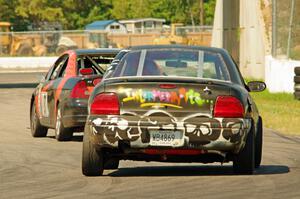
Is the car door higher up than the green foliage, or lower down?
higher up

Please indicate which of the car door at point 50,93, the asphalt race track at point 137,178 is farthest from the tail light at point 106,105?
the car door at point 50,93

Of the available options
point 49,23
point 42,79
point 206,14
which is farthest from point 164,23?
point 42,79

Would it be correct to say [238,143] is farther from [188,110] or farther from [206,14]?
[206,14]

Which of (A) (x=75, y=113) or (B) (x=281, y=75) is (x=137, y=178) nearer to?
(A) (x=75, y=113)

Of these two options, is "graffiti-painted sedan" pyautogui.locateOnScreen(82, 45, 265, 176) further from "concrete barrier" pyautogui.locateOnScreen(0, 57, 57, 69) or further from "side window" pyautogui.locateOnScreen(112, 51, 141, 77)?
"concrete barrier" pyautogui.locateOnScreen(0, 57, 57, 69)

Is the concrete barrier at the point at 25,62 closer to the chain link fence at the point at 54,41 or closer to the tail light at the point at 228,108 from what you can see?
the chain link fence at the point at 54,41

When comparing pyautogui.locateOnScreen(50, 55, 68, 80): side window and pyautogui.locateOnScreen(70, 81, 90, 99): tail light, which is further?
pyautogui.locateOnScreen(50, 55, 68, 80): side window

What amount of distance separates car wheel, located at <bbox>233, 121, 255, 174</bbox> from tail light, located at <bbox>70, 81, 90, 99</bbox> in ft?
17.8

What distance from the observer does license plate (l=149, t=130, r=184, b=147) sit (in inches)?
464

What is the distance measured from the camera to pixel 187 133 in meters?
11.8

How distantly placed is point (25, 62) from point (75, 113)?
5954 centimetres

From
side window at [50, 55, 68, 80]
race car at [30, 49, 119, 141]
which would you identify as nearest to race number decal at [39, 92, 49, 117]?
race car at [30, 49, 119, 141]

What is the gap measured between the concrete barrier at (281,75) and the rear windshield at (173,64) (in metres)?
18.6

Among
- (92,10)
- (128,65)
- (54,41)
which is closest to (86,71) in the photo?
(128,65)
